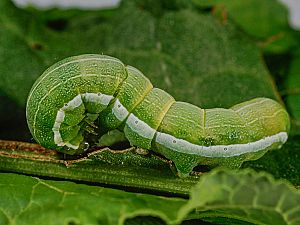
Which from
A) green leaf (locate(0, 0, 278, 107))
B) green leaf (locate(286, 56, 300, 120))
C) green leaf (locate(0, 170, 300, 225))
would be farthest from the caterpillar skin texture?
green leaf (locate(286, 56, 300, 120))

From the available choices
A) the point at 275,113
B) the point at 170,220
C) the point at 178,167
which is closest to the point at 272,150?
the point at 275,113

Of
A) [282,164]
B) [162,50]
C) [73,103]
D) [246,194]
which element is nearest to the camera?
[246,194]

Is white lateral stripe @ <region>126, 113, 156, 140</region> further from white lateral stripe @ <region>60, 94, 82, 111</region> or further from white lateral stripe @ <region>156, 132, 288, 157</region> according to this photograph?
white lateral stripe @ <region>60, 94, 82, 111</region>

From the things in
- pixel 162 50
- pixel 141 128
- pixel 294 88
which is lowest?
pixel 294 88

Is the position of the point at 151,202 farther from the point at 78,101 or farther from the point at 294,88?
the point at 294,88

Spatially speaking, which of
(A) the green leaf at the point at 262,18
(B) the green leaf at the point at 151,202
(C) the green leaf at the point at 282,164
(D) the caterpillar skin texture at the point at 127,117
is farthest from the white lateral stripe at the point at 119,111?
(A) the green leaf at the point at 262,18

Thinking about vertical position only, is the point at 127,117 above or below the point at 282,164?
above

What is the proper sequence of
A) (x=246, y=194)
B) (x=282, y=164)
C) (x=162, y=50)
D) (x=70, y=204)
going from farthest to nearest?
(x=162, y=50) → (x=282, y=164) → (x=70, y=204) → (x=246, y=194)

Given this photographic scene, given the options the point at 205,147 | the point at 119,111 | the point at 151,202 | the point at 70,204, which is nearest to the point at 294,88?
the point at 205,147
